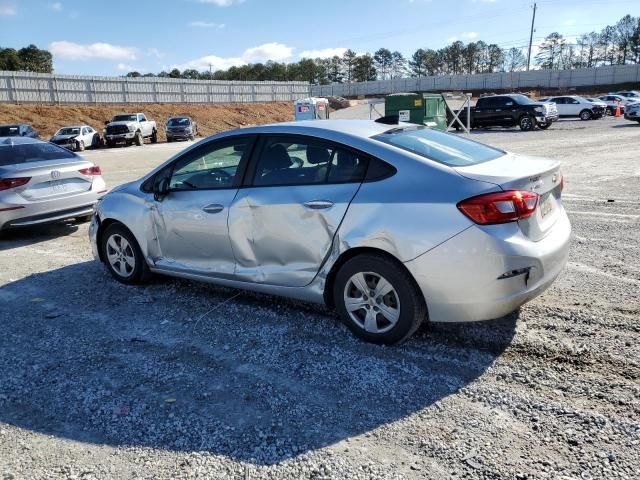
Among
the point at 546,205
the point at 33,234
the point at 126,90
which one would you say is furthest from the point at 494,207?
the point at 126,90

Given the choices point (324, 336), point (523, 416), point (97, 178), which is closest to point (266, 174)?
point (324, 336)

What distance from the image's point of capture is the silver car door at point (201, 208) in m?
4.74

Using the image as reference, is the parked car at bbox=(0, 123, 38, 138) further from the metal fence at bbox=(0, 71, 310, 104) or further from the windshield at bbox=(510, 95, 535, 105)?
the windshield at bbox=(510, 95, 535, 105)

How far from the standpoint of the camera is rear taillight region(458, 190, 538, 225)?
351 cm

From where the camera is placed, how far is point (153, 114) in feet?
166

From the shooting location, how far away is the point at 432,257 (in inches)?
143

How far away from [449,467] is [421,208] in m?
1.62

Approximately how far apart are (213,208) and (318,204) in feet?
3.61

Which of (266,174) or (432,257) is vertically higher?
(266,174)

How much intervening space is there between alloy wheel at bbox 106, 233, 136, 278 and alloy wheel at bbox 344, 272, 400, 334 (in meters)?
2.61

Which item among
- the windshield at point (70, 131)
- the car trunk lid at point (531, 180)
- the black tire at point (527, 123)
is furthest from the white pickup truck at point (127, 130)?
the car trunk lid at point (531, 180)

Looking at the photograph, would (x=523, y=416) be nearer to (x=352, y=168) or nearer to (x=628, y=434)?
(x=628, y=434)

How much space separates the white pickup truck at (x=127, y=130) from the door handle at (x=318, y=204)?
32.3 metres

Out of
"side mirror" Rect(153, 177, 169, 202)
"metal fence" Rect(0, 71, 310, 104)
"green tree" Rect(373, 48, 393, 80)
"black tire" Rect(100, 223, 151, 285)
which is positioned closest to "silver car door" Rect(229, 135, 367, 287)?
"side mirror" Rect(153, 177, 169, 202)
